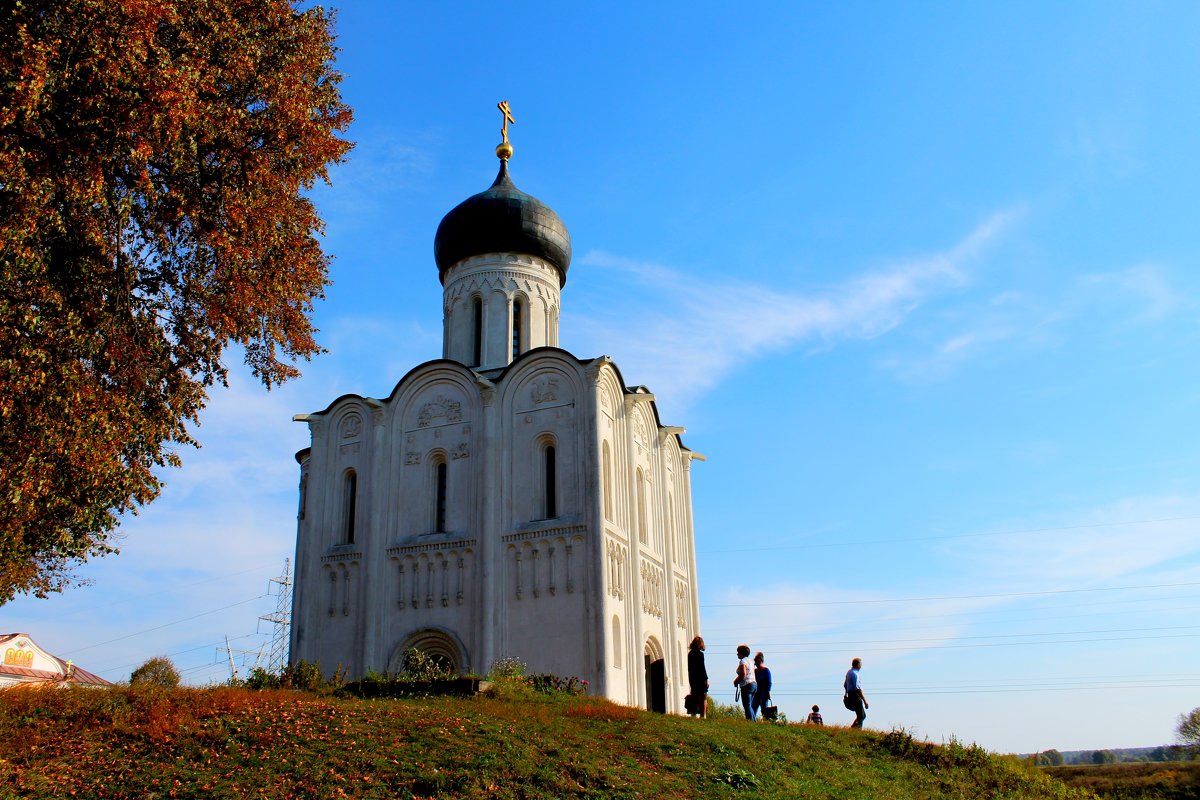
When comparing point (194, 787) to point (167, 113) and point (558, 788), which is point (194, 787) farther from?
point (167, 113)

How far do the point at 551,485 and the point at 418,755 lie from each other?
1014cm

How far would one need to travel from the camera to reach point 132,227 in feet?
34.4

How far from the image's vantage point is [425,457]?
20.8 meters

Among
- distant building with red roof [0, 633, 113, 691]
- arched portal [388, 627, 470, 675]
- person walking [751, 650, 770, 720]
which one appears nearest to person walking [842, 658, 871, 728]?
person walking [751, 650, 770, 720]

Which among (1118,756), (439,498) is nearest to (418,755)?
(439,498)

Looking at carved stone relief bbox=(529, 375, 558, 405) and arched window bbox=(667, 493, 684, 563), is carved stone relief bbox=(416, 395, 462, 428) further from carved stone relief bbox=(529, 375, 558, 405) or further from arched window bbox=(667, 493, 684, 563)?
arched window bbox=(667, 493, 684, 563)

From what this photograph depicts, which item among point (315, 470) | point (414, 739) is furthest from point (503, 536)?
point (414, 739)

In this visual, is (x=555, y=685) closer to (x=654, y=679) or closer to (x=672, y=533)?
(x=654, y=679)

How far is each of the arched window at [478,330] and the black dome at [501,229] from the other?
1.26 metres

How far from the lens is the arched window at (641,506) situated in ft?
68.5

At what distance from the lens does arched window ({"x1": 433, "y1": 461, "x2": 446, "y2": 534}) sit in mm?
20241

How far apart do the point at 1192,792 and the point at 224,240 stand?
1479cm

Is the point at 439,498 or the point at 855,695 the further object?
the point at 439,498

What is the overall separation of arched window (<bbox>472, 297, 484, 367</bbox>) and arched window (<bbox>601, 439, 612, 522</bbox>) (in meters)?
4.60
